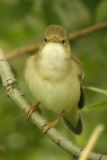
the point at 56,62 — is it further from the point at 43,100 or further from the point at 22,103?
the point at 22,103

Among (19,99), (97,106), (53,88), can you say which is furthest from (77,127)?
(97,106)

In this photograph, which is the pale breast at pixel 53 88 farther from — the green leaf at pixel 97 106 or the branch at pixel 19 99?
the green leaf at pixel 97 106

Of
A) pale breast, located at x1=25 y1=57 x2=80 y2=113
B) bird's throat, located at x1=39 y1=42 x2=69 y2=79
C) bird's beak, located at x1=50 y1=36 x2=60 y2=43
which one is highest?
bird's beak, located at x1=50 y1=36 x2=60 y2=43

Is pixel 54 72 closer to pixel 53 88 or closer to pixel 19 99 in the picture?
pixel 53 88

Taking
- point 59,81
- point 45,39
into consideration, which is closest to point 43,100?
point 59,81

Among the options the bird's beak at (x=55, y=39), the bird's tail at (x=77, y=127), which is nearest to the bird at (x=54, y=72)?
the bird's beak at (x=55, y=39)

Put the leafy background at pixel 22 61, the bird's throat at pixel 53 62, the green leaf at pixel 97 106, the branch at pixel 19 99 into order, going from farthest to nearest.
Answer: the leafy background at pixel 22 61 < the bird's throat at pixel 53 62 < the branch at pixel 19 99 < the green leaf at pixel 97 106

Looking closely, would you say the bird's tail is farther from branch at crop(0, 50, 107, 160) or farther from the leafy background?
branch at crop(0, 50, 107, 160)

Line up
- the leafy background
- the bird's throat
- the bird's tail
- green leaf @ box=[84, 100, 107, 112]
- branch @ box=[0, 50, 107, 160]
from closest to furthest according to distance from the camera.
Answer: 1. green leaf @ box=[84, 100, 107, 112]
2. branch @ box=[0, 50, 107, 160]
3. the bird's throat
4. the leafy background
5. the bird's tail

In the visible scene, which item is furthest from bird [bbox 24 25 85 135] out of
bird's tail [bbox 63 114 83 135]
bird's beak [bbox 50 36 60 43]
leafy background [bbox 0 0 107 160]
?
bird's tail [bbox 63 114 83 135]

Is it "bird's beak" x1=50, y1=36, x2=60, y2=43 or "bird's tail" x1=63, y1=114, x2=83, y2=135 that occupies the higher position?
"bird's beak" x1=50, y1=36, x2=60, y2=43
